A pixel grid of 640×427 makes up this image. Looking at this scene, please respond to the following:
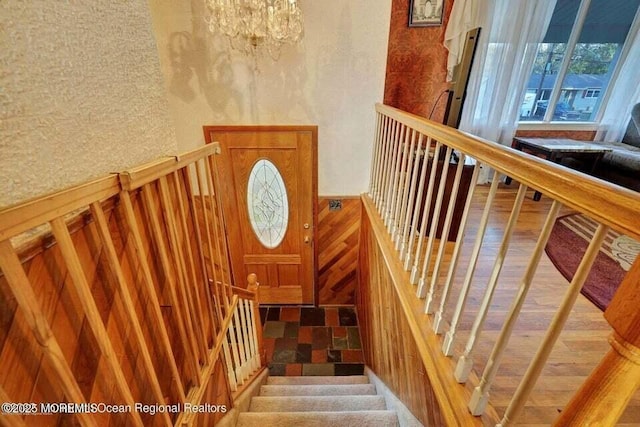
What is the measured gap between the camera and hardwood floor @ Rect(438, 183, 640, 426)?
3.93 feet

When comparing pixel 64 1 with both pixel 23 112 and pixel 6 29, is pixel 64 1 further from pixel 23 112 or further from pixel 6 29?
pixel 23 112

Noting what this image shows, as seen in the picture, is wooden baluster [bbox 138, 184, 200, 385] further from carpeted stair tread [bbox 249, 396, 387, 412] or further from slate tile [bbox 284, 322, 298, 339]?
slate tile [bbox 284, 322, 298, 339]

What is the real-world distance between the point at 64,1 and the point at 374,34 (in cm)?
241

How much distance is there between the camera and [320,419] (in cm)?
186

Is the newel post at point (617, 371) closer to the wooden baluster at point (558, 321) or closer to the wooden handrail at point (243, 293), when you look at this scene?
the wooden baluster at point (558, 321)

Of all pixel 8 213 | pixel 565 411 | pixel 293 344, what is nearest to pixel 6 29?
pixel 8 213

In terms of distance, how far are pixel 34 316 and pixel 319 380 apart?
2.82 meters

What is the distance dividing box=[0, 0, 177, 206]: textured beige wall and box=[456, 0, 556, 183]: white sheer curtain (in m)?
3.91

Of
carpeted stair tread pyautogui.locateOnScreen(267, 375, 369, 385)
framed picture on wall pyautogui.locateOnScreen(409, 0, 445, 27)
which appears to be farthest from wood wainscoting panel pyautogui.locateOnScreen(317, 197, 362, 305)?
framed picture on wall pyautogui.locateOnScreen(409, 0, 445, 27)

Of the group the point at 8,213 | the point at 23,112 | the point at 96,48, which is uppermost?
the point at 96,48

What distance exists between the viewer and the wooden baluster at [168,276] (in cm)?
91

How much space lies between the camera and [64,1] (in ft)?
2.32

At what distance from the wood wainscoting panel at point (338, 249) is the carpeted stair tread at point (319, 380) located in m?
1.01

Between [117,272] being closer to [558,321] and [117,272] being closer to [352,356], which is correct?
[558,321]
